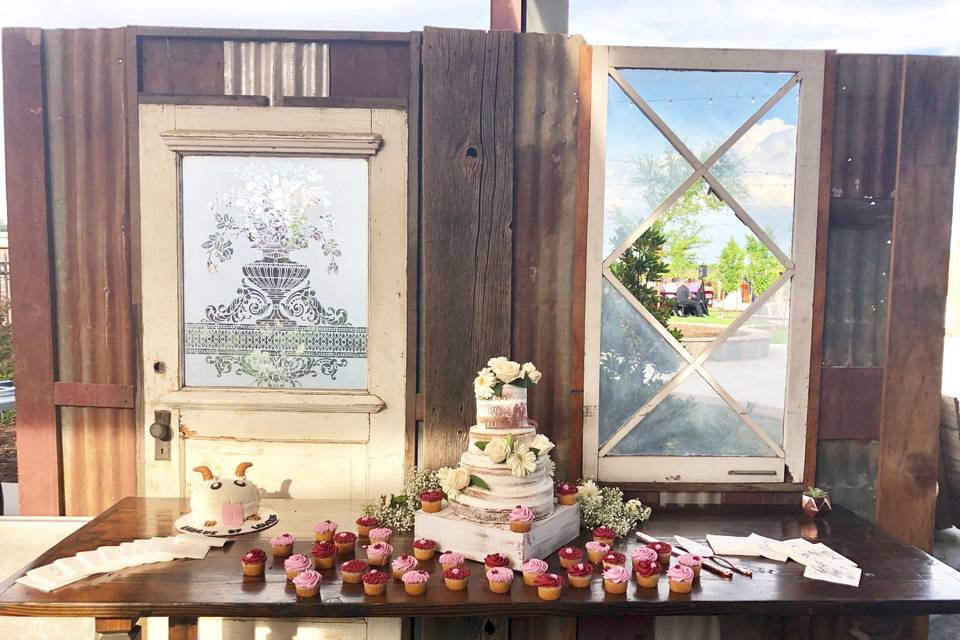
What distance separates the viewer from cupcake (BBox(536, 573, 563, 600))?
2.01 m

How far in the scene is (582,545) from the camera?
2.43m

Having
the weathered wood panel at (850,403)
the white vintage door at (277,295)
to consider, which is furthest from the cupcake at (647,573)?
the weathered wood panel at (850,403)

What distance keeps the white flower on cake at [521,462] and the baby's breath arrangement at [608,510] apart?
471 mm

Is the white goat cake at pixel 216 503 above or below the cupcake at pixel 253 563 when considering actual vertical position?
above

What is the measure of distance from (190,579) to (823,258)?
3035 mm

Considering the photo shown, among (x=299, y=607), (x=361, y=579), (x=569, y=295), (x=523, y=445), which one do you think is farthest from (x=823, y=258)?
(x=299, y=607)

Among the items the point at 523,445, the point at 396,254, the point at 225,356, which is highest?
the point at 396,254

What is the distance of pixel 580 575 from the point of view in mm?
2096

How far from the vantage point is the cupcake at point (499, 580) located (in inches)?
80.3

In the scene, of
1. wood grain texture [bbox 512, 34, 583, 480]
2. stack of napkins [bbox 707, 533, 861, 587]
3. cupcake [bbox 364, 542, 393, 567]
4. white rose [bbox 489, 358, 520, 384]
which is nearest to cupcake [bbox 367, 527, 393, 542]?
cupcake [bbox 364, 542, 393, 567]

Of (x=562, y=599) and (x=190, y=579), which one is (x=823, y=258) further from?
(x=190, y=579)

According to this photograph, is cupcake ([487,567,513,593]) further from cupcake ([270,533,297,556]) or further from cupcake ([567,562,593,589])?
cupcake ([270,533,297,556])

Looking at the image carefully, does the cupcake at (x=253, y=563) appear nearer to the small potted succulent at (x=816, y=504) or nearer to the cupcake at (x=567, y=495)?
the cupcake at (x=567, y=495)

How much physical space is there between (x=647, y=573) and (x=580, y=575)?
24cm
